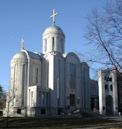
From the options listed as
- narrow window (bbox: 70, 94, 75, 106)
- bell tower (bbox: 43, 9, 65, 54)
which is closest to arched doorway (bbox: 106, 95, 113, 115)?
narrow window (bbox: 70, 94, 75, 106)

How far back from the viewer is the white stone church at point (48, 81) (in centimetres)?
6988

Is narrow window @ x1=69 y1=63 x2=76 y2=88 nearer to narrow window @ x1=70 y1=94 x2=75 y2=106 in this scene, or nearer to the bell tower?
narrow window @ x1=70 y1=94 x2=75 y2=106

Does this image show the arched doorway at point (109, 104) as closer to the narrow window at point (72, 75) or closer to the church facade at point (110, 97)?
the church facade at point (110, 97)

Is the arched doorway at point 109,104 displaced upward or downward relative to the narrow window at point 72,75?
downward

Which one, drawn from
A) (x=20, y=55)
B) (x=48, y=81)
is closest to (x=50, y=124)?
(x=48, y=81)

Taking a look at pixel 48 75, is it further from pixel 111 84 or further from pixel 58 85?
pixel 111 84

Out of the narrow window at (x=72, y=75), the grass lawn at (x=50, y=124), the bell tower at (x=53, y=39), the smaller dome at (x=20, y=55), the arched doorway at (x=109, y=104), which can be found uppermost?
the bell tower at (x=53, y=39)

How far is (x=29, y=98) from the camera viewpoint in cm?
7056

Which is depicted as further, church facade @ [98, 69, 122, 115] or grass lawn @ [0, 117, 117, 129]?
church facade @ [98, 69, 122, 115]

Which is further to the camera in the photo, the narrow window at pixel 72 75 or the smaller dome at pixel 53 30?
the smaller dome at pixel 53 30

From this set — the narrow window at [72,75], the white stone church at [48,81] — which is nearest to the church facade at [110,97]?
the white stone church at [48,81]

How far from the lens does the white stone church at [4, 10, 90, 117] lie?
229ft

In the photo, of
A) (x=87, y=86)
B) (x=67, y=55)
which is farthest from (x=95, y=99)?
(x=67, y=55)

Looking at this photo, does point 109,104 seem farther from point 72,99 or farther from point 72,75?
point 72,75
